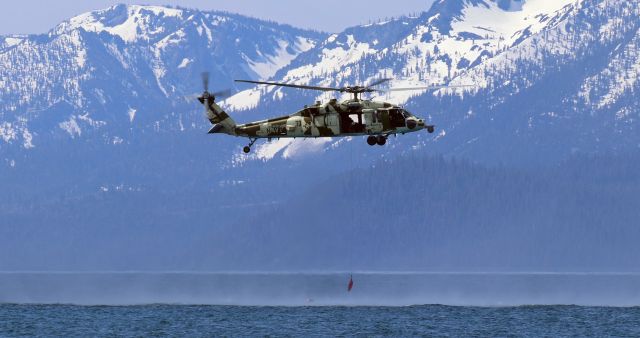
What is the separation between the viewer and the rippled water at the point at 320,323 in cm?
16650

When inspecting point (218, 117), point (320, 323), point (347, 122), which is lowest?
point (320, 323)

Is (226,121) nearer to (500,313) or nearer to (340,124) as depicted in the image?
(340,124)

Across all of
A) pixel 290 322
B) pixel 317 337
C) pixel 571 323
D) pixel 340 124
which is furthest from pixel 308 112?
pixel 571 323

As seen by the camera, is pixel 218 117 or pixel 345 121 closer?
pixel 345 121

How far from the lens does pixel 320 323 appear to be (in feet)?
585

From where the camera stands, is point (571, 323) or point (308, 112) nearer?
point (308, 112)

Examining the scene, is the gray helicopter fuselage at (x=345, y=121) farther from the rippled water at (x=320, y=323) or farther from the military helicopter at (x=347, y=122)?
the rippled water at (x=320, y=323)

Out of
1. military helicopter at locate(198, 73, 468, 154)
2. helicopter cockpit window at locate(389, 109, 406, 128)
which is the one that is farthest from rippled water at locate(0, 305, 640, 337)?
helicopter cockpit window at locate(389, 109, 406, 128)

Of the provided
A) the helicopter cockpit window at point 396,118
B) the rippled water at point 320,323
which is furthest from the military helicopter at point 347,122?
the rippled water at point 320,323

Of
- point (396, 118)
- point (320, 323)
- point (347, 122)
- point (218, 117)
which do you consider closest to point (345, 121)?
point (347, 122)

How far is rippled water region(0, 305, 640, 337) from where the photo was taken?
6555 inches

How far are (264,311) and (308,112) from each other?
52095 mm

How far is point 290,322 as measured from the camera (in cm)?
17912

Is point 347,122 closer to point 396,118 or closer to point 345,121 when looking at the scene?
point 345,121
